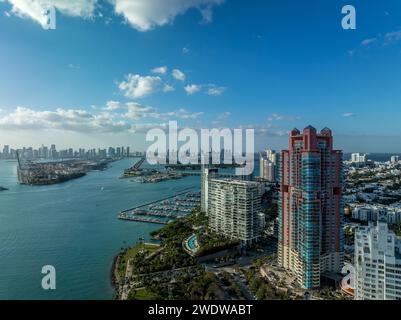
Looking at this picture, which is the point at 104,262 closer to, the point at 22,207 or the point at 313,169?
the point at 313,169

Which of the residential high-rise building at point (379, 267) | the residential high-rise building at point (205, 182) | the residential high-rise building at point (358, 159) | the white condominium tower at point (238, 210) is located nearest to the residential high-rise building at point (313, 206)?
the residential high-rise building at point (379, 267)

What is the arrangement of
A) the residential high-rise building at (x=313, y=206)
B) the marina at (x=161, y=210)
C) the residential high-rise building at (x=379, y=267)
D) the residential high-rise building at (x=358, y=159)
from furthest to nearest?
1. the residential high-rise building at (x=358, y=159)
2. the marina at (x=161, y=210)
3. the residential high-rise building at (x=313, y=206)
4. the residential high-rise building at (x=379, y=267)

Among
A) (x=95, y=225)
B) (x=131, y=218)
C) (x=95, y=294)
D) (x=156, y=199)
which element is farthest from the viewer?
(x=156, y=199)

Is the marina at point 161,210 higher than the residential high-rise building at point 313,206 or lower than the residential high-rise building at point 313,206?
lower

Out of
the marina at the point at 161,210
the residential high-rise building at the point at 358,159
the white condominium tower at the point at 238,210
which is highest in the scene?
the residential high-rise building at the point at 358,159

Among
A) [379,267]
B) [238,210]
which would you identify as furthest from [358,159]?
[379,267]

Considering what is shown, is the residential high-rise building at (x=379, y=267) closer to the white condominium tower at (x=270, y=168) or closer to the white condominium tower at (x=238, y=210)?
the white condominium tower at (x=238, y=210)
